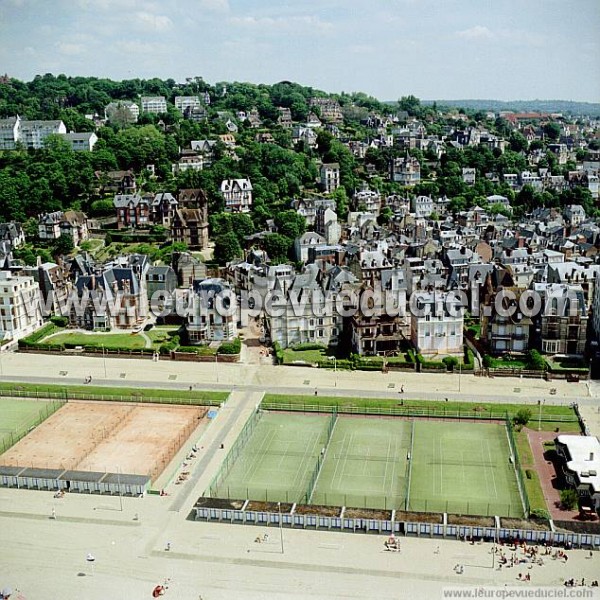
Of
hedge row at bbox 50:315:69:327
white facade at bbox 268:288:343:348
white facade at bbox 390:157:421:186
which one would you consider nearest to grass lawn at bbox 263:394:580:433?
white facade at bbox 268:288:343:348

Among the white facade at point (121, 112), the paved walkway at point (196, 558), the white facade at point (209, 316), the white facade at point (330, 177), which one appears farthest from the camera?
the white facade at point (121, 112)

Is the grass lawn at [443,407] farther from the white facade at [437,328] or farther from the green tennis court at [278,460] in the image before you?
the white facade at [437,328]

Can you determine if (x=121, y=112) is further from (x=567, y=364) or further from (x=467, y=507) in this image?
(x=467, y=507)

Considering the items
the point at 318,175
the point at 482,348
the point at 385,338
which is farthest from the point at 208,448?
the point at 318,175

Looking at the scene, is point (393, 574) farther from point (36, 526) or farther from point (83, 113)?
point (83, 113)

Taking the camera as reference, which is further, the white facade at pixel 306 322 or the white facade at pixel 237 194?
the white facade at pixel 237 194

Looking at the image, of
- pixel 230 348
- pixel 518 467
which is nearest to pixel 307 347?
pixel 230 348

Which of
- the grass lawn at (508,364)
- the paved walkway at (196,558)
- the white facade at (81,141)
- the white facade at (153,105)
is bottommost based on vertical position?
the paved walkway at (196,558)

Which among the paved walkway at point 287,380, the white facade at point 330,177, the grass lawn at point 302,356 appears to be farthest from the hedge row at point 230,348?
the white facade at point 330,177
